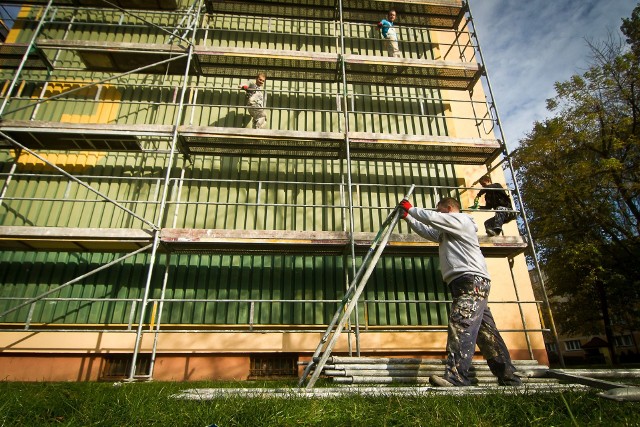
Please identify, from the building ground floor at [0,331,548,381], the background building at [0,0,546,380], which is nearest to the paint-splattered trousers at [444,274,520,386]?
the background building at [0,0,546,380]

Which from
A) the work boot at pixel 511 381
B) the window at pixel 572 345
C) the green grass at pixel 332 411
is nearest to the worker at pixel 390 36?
the work boot at pixel 511 381

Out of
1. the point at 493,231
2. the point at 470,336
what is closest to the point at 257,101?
the point at 493,231

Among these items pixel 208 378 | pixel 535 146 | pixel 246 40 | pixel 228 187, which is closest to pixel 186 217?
pixel 228 187

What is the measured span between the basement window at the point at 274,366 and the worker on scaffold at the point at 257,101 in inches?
211

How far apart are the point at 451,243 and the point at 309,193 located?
5.17 metres

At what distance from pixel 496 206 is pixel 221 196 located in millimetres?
6415

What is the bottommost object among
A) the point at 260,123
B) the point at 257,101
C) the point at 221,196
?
the point at 221,196

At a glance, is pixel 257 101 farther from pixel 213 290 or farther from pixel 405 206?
pixel 405 206

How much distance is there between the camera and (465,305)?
397cm

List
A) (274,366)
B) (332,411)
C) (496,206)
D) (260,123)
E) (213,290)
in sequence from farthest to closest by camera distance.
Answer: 1. (260,123)
2. (496,206)
3. (213,290)
4. (274,366)
5. (332,411)

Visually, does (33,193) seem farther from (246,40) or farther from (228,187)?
(246,40)

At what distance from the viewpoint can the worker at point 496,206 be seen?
25.8 ft

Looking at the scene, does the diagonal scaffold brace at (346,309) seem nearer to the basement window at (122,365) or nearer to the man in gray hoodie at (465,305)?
the man in gray hoodie at (465,305)

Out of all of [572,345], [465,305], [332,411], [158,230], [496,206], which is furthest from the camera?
[572,345]
